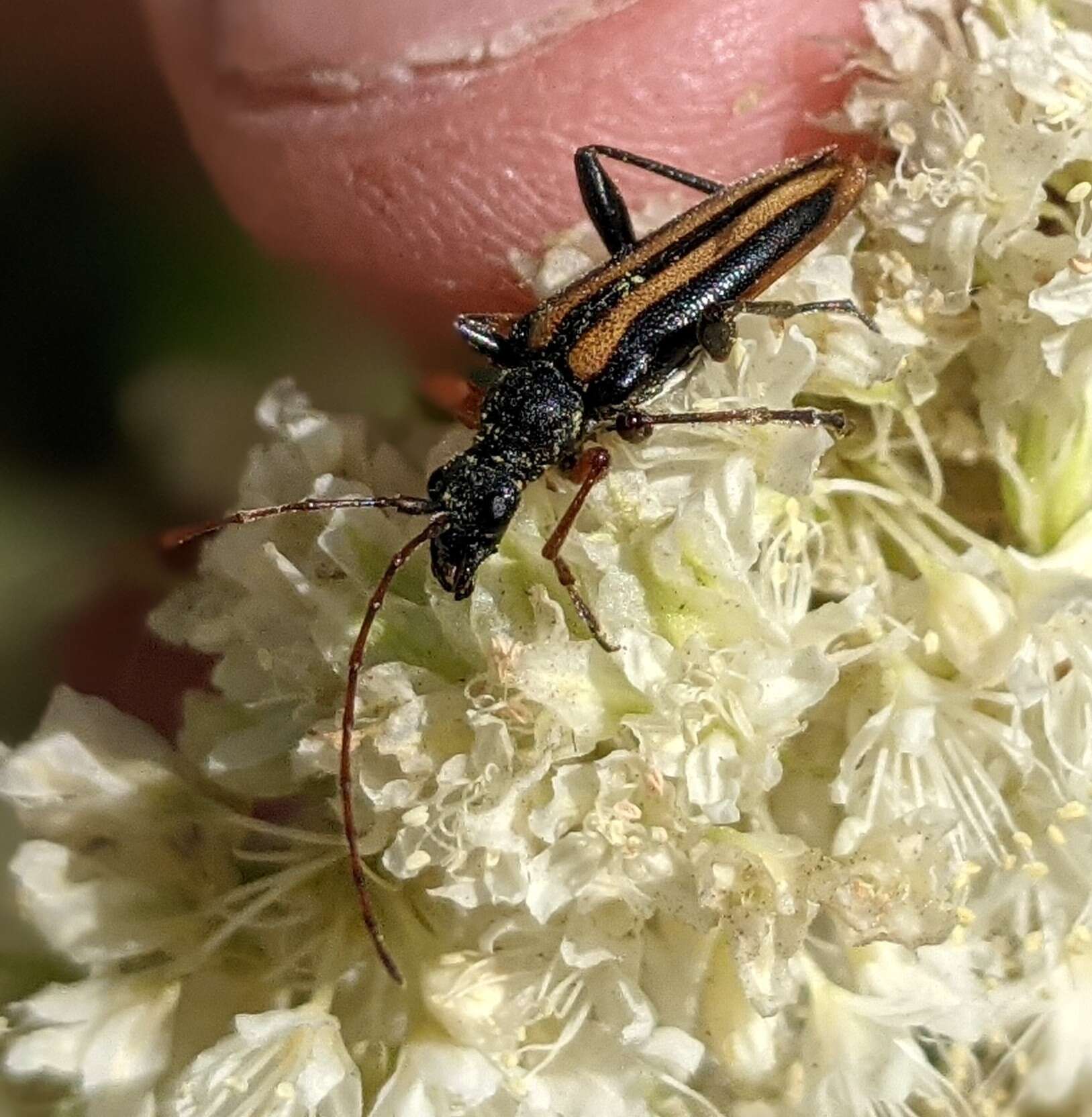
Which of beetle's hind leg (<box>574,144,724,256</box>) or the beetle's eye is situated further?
beetle's hind leg (<box>574,144,724,256</box>)

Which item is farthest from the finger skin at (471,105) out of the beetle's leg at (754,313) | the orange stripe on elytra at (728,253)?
the beetle's leg at (754,313)

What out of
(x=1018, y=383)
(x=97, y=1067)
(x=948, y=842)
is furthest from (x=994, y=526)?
(x=97, y=1067)

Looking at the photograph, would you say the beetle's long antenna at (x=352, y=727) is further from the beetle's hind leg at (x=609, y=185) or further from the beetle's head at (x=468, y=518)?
the beetle's hind leg at (x=609, y=185)

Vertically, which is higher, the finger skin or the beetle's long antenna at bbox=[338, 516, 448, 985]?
the finger skin

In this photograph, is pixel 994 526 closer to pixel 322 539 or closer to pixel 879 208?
pixel 879 208

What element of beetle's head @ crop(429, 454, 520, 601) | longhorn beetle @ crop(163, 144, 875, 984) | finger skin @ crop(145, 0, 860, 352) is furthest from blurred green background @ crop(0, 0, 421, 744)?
beetle's head @ crop(429, 454, 520, 601)

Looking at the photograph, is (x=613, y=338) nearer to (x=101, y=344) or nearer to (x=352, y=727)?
(x=352, y=727)

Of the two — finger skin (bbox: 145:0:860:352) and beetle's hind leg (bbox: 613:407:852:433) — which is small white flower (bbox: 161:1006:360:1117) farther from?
finger skin (bbox: 145:0:860:352)

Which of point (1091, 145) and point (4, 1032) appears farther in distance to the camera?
point (4, 1032)
